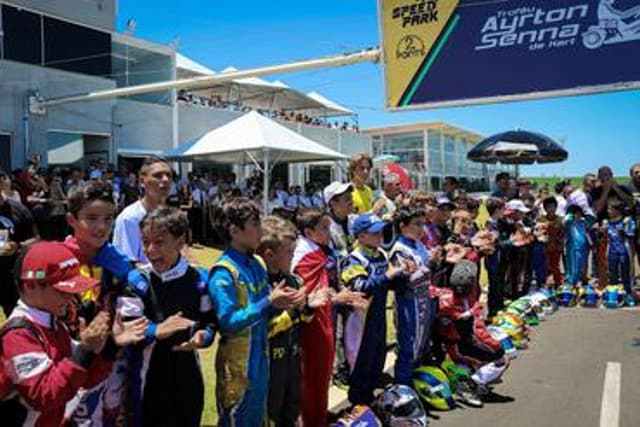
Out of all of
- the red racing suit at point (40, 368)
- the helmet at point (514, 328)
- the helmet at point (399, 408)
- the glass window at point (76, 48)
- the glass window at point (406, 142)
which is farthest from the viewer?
the glass window at point (406, 142)

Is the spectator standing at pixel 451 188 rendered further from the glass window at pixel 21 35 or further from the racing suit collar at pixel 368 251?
the glass window at pixel 21 35

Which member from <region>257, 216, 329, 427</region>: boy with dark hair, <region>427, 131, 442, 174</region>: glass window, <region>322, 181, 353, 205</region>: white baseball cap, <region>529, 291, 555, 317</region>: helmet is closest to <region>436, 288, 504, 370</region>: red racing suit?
<region>322, 181, 353, 205</region>: white baseball cap

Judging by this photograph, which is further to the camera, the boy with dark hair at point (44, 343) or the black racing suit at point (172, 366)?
the black racing suit at point (172, 366)

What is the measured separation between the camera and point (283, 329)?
3.45 meters

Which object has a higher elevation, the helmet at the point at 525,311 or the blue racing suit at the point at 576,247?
the blue racing suit at the point at 576,247

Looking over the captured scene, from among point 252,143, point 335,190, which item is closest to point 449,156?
point 252,143

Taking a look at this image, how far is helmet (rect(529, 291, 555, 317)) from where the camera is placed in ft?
28.6

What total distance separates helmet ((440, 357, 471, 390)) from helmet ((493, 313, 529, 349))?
177 cm

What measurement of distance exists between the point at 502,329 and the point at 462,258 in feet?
5.01

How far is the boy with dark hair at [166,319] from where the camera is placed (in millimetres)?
2934

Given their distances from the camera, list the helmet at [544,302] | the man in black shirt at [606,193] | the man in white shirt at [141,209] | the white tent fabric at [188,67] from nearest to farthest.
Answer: the man in white shirt at [141,209]
the helmet at [544,302]
the man in black shirt at [606,193]
the white tent fabric at [188,67]

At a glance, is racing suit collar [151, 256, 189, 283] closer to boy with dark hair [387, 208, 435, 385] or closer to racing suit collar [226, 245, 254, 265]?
racing suit collar [226, 245, 254, 265]

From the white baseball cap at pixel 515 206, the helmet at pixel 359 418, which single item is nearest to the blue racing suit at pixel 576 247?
the white baseball cap at pixel 515 206

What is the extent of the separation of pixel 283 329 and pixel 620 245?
8.09 metres
